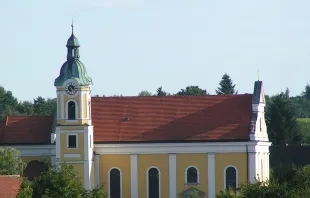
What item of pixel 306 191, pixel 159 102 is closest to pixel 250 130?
pixel 159 102

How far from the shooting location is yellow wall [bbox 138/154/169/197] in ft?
308

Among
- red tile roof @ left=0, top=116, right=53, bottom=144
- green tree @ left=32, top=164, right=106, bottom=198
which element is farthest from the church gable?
green tree @ left=32, top=164, right=106, bottom=198

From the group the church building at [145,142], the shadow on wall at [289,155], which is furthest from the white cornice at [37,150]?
the shadow on wall at [289,155]

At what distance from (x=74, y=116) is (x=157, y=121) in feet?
19.7

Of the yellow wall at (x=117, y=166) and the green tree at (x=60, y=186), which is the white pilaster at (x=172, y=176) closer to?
the yellow wall at (x=117, y=166)

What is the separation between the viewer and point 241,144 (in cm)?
9294

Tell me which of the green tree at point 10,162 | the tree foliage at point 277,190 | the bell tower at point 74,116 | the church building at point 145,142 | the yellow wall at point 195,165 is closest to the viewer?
the tree foliage at point 277,190

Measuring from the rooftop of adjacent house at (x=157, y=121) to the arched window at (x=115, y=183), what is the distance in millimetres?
1994

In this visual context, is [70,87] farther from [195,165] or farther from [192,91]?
[192,91]

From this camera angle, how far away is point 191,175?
94.0 meters

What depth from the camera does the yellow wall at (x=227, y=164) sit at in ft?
305

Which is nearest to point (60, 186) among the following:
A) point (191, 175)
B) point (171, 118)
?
point (191, 175)

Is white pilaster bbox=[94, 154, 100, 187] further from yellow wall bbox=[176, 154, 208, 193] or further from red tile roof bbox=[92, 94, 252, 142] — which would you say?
yellow wall bbox=[176, 154, 208, 193]

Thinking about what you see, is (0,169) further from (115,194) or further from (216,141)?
(216,141)
